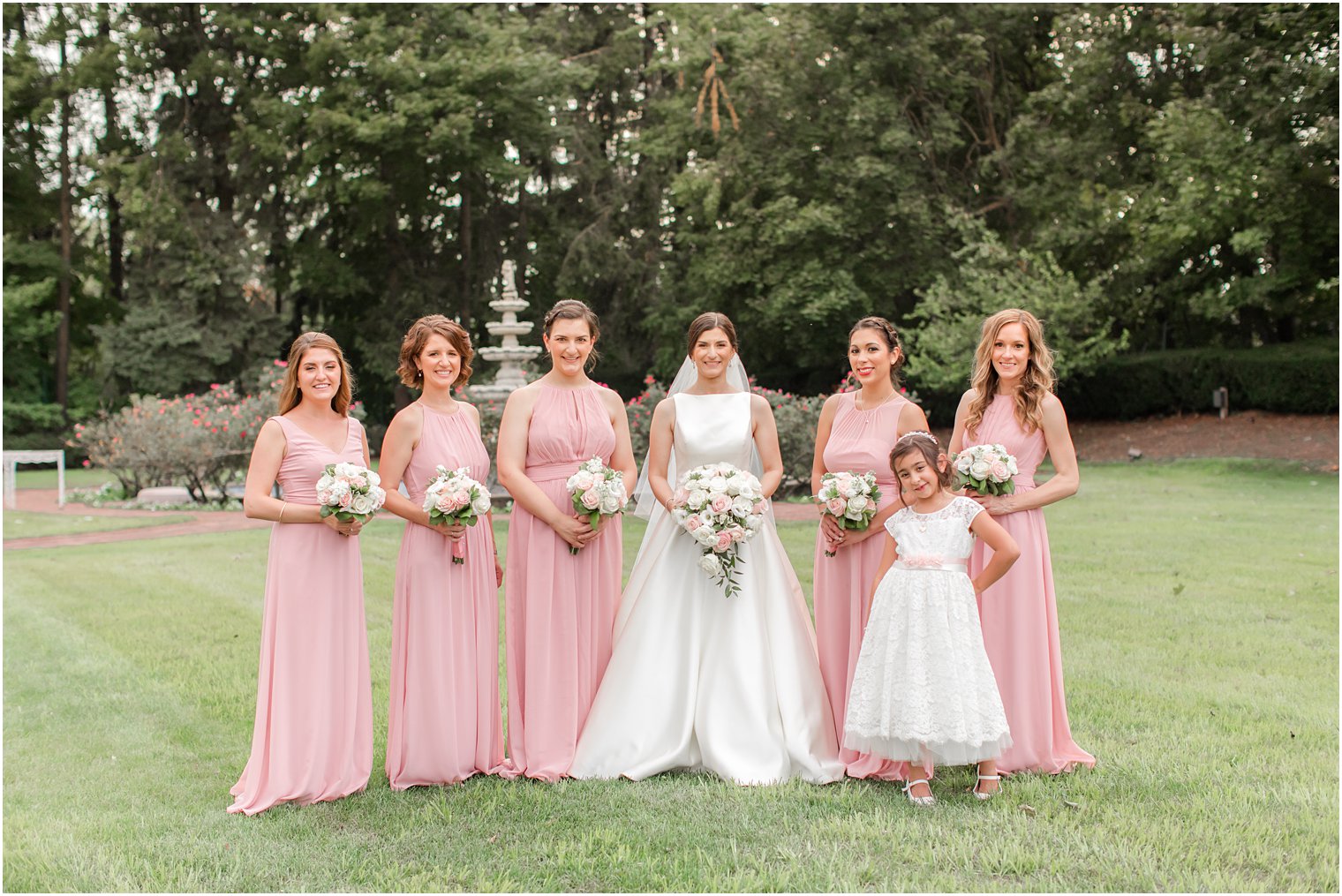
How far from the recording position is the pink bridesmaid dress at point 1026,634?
5.32 meters

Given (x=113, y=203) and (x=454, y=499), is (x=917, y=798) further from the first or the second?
(x=113, y=203)

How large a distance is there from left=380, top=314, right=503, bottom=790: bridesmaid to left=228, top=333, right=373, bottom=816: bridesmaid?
0.21 m

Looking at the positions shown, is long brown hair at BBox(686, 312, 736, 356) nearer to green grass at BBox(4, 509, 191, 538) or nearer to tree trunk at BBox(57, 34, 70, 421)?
green grass at BBox(4, 509, 191, 538)

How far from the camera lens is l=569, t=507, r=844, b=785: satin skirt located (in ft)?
17.5

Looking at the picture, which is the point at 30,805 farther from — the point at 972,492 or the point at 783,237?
the point at 783,237

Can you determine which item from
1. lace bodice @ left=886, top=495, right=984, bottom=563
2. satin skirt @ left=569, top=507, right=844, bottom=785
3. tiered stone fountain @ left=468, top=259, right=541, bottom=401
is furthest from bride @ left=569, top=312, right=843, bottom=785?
tiered stone fountain @ left=468, top=259, right=541, bottom=401

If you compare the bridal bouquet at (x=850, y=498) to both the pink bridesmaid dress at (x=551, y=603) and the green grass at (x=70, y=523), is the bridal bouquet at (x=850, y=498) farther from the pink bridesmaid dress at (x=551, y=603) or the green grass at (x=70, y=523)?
the green grass at (x=70, y=523)

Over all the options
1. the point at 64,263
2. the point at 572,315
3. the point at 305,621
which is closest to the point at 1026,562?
the point at 572,315

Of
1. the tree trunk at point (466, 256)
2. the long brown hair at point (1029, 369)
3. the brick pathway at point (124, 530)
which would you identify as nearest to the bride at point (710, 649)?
the long brown hair at point (1029, 369)

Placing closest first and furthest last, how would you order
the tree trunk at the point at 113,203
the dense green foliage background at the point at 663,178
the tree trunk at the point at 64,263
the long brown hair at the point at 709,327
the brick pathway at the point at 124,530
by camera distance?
the long brown hair at the point at 709,327 < the brick pathway at the point at 124,530 < the dense green foliage background at the point at 663,178 < the tree trunk at the point at 113,203 < the tree trunk at the point at 64,263

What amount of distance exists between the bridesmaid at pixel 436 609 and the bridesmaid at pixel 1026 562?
7.80 feet

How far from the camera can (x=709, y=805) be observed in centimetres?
491

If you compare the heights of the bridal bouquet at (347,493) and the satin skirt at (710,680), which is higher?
the bridal bouquet at (347,493)

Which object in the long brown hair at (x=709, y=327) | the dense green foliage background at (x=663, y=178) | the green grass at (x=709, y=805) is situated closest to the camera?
the green grass at (x=709, y=805)
